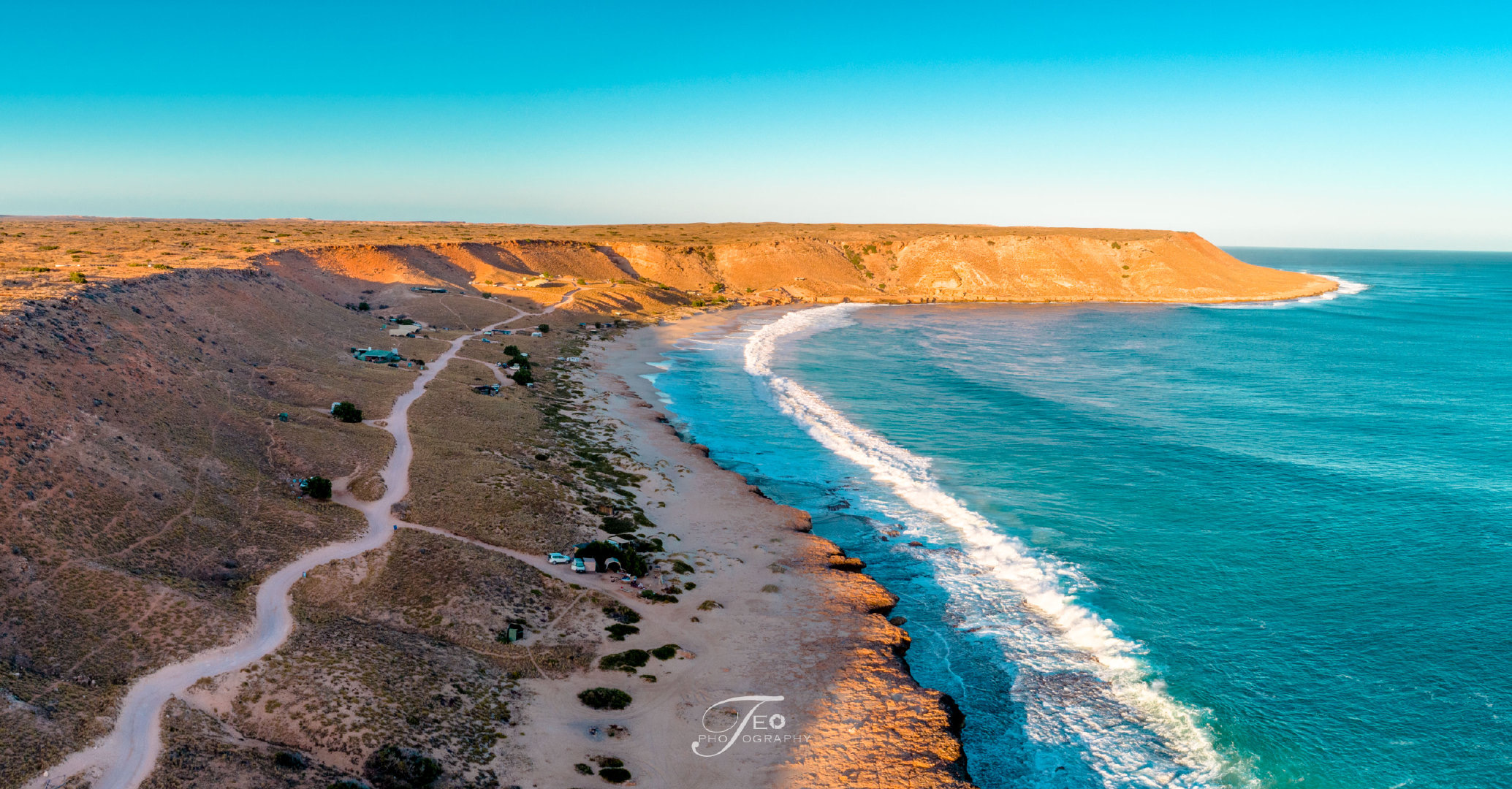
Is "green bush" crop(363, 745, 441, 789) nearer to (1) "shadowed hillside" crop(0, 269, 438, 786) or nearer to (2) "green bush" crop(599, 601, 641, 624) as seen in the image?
(1) "shadowed hillside" crop(0, 269, 438, 786)

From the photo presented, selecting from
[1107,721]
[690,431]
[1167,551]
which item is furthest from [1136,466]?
[690,431]

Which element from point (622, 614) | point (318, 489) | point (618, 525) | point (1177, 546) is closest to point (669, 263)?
point (618, 525)

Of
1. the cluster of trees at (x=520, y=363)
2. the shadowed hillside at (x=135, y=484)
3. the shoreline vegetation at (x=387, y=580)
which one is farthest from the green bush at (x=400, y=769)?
the cluster of trees at (x=520, y=363)

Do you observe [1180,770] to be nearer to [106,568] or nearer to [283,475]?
[106,568]

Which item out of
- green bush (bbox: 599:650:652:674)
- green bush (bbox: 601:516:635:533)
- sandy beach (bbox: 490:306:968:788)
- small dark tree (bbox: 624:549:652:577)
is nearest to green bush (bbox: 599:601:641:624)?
sandy beach (bbox: 490:306:968:788)

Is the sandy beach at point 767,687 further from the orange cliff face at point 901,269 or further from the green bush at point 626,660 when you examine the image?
the orange cliff face at point 901,269

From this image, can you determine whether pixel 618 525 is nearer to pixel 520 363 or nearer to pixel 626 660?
pixel 626 660
